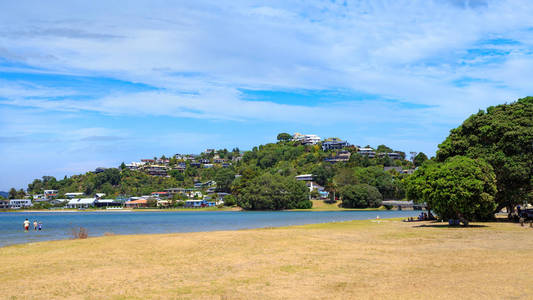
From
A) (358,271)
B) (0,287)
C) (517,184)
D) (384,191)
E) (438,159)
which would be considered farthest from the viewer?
(384,191)

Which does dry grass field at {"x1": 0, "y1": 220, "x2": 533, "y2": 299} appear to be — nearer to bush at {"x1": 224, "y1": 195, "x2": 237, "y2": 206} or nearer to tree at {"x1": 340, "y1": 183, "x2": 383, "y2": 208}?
tree at {"x1": 340, "y1": 183, "x2": 383, "y2": 208}

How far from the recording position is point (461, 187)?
1475 inches

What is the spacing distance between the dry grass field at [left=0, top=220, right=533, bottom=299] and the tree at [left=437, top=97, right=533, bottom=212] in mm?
12396

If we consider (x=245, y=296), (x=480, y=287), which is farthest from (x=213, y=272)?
(x=480, y=287)

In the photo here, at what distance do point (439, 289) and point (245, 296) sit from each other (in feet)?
20.8

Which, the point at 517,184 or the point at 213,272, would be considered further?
the point at 517,184

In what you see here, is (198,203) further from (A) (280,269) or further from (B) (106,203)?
(A) (280,269)

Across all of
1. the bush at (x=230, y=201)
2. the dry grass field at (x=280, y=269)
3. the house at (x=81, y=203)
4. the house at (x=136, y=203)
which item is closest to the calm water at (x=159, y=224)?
the dry grass field at (x=280, y=269)

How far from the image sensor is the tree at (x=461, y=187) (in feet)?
123

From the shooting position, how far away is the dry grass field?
15.8m

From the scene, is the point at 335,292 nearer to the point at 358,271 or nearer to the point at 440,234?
the point at 358,271

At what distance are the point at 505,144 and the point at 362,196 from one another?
89430 mm

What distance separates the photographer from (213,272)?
1975cm

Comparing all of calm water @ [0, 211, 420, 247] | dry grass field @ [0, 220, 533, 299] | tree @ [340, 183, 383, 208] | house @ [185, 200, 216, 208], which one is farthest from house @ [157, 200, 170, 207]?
dry grass field @ [0, 220, 533, 299]
